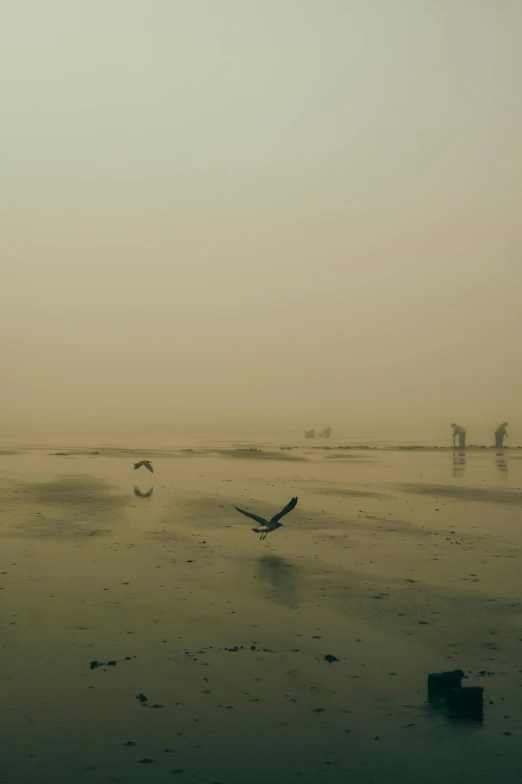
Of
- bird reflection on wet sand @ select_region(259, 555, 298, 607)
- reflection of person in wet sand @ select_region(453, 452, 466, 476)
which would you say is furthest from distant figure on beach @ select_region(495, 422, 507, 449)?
bird reflection on wet sand @ select_region(259, 555, 298, 607)

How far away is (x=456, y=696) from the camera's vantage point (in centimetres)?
730

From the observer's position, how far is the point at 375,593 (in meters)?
12.2

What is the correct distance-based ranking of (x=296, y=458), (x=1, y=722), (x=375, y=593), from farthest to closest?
(x=296, y=458) < (x=375, y=593) < (x=1, y=722)

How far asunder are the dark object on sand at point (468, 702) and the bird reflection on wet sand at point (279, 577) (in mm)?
4469

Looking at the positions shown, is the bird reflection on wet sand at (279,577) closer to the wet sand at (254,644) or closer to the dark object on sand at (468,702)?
the wet sand at (254,644)

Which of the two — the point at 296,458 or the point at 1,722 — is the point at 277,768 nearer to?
the point at 1,722

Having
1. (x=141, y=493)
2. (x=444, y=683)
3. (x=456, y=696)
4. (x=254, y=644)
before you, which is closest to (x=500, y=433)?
(x=141, y=493)

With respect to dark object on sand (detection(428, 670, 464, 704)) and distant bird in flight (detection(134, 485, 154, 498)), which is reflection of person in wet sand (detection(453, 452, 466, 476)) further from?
dark object on sand (detection(428, 670, 464, 704))

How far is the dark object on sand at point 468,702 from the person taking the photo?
7227 mm

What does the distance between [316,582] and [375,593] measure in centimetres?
132

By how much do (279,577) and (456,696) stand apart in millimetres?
6446

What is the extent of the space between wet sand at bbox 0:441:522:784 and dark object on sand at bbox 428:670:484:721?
0.49 feet

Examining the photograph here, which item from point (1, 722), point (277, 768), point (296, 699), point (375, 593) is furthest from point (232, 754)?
point (375, 593)

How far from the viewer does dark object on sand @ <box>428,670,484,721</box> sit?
7234mm
